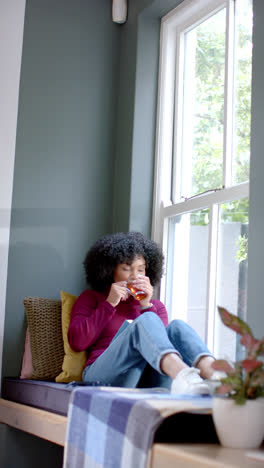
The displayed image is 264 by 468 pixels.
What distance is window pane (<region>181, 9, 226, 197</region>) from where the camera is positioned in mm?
3158

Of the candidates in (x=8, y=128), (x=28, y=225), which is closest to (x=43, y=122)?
(x=8, y=128)

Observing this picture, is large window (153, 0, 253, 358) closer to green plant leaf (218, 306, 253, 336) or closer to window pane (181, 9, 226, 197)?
window pane (181, 9, 226, 197)

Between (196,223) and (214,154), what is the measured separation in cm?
37

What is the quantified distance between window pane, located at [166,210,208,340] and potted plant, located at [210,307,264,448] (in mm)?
1508

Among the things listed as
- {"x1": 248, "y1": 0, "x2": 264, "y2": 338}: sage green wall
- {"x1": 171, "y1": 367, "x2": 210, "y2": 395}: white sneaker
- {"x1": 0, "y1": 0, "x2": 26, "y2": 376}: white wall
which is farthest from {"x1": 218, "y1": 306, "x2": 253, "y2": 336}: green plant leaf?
{"x1": 0, "y1": 0, "x2": 26, "y2": 376}: white wall

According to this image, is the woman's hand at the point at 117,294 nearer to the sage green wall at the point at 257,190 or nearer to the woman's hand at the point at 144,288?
the woman's hand at the point at 144,288

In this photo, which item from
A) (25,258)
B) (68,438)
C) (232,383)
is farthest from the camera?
(25,258)

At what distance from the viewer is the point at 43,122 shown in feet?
11.4

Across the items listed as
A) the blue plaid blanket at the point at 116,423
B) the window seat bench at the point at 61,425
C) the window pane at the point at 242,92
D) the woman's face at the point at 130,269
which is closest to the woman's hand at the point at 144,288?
the woman's face at the point at 130,269

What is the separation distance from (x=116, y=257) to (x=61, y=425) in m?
0.98

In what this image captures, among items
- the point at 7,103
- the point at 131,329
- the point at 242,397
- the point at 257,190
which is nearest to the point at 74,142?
the point at 7,103

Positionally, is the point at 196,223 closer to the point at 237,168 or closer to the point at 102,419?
the point at 237,168

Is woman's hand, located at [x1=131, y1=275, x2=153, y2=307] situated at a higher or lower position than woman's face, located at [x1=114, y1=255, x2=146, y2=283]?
lower

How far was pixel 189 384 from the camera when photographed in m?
1.94
